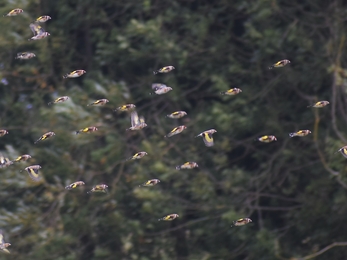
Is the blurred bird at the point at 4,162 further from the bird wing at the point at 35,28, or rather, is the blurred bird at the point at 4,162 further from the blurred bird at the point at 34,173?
the bird wing at the point at 35,28

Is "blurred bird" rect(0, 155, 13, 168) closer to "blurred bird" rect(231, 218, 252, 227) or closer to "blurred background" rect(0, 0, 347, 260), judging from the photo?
"blurred background" rect(0, 0, 347, 260)

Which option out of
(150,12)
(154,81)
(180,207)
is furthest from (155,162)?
(150,12)

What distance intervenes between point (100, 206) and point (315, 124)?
218 cm

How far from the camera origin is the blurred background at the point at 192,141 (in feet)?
27.3

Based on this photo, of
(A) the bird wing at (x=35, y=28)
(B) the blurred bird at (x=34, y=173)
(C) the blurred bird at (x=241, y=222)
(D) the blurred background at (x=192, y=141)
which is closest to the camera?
(C) the blurred bird at (x=241, y=222)

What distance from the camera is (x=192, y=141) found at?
28.9 feet

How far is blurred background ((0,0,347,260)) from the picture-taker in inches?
328

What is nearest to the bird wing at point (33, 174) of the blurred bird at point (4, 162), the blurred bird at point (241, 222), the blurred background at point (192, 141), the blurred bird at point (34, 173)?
the blurred bird at point (34, 173)

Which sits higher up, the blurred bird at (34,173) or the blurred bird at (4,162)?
the blurred bird at (4,162)

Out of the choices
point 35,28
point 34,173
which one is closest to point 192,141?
point 34,173

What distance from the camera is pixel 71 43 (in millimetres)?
9570

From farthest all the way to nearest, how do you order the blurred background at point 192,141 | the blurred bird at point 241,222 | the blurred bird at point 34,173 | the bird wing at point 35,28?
the blurred background at point 192,141
the bird wing at point 35,28
the blurred bird at point 34,173
the blurred bird at point 241,222

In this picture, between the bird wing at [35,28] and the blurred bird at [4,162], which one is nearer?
the blurred bird at [4,162]

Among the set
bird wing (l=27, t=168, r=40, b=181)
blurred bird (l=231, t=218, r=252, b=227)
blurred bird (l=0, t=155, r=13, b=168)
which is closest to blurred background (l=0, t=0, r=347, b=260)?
blurred bird (l=231, t=218, r=252, b=227)
